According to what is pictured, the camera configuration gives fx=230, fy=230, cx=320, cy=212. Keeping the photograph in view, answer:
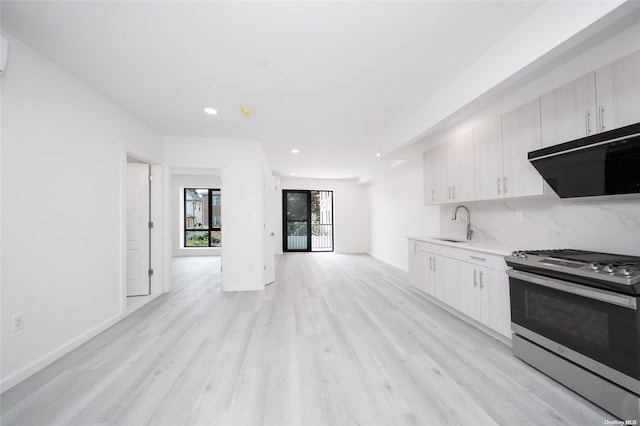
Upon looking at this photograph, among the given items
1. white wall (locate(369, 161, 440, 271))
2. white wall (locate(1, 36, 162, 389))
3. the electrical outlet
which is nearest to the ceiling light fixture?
white wall (locate(1, 36, 162, 389))

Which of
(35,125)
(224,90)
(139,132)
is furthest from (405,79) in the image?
(139,132)

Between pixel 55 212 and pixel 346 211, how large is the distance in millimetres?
6900

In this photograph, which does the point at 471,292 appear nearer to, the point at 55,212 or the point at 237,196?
the point at 237,196

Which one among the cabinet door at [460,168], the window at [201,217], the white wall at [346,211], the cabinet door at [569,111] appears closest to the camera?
the cabinet door at [569,111]

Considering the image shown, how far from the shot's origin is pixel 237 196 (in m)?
4.02

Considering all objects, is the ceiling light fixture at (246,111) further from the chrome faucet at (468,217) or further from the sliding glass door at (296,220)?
the sliding glass door at (296,220)

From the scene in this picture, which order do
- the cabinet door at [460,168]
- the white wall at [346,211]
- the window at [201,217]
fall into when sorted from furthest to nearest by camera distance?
the white wall at [346,211] < the window at [201,217] < the cabinet door at [460,168]

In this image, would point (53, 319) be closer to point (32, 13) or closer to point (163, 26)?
point (32, 13)

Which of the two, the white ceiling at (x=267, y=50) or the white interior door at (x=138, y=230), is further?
the white interior door at (x=138, y=230)

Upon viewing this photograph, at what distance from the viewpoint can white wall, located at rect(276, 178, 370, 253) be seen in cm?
799

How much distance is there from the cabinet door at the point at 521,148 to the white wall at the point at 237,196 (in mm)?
3419

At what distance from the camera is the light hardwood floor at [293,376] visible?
1417mm

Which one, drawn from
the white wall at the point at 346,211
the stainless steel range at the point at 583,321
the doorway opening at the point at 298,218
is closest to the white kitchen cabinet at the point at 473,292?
the stainless steel range at the point at 583,321

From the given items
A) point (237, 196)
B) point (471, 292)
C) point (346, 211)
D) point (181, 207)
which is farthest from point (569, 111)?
point (181, 207)
